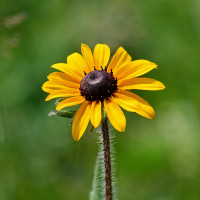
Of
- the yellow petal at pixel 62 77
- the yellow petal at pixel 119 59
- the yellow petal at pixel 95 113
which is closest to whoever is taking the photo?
the yellow petal at pixel 95 113

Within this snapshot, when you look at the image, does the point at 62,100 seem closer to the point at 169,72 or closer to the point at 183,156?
the point at 183,156

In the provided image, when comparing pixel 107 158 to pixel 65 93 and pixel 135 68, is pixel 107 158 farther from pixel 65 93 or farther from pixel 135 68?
pixel 135 68

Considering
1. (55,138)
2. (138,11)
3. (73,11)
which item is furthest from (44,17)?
(55,138)

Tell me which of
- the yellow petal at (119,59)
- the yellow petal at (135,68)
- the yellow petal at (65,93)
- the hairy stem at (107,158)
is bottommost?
the hairy stem at (107,158)

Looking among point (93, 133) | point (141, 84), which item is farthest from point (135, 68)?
point (93, 133)

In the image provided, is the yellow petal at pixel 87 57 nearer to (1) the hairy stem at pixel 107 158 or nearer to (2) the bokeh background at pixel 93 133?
(1) the hairy stem at pixel 107 158

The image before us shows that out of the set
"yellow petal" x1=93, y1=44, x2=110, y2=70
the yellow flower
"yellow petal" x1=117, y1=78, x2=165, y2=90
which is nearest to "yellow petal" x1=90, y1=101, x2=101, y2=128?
the yellow flower

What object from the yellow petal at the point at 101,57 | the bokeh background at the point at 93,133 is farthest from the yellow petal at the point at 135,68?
the bokeh background at the point at 93,133
